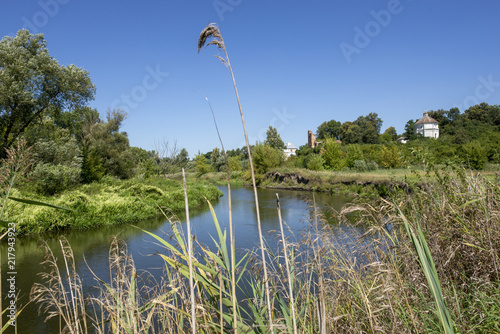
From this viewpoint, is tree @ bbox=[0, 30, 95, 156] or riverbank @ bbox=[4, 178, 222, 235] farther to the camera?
tree @ bbox=[0, 30, 95, 156]

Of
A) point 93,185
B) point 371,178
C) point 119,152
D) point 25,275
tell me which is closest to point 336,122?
point 371,178

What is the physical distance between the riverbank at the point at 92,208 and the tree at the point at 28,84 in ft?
10.7

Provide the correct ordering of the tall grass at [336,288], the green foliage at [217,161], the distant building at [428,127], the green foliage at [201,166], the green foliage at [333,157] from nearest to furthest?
the tall grass at [336,288] < the green foliage at [333,157] < the green foliage at [201,166] < the green foliage at [217,161] < the distant building at [428,127]

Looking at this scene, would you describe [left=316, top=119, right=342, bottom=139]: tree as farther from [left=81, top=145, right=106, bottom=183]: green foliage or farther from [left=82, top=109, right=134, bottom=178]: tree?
[left=81, top=145, right=106, bottom=183]: green foliage

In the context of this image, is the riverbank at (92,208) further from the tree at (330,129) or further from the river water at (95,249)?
the tree at (330,129)

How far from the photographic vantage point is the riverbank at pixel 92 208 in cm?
741

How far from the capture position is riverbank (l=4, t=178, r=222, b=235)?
741cm

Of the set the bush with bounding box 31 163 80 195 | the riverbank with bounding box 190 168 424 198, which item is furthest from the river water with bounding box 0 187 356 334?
the riverbank with bounding box 190 168 424 198

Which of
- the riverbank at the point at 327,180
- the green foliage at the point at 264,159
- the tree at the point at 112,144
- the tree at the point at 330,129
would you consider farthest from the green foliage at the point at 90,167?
the tree at the point at 330,129

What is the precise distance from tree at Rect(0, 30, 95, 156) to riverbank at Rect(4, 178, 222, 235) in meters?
3.25

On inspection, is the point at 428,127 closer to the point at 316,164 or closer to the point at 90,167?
the point at 316,164

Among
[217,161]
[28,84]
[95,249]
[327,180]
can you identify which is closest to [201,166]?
[217,161]

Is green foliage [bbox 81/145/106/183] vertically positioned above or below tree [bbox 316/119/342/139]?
below

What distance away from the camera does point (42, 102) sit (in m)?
10.8
